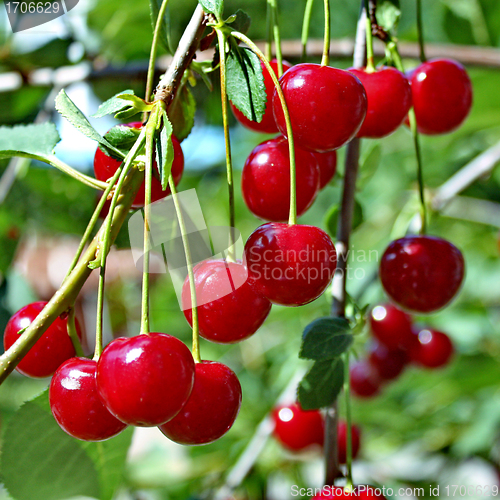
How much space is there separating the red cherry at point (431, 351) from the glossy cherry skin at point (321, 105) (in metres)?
1.01

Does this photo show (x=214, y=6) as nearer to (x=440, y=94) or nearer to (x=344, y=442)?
(x=440, y=94)

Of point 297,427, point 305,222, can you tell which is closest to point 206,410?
point 297,427

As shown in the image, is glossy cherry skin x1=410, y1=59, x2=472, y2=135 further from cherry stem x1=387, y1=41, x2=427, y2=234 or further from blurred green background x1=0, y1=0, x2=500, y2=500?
blurred green background x1=0, y1=0, x2=500, y2=500

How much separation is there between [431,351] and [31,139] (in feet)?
3.81

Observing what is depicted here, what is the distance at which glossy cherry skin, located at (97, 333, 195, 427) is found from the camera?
0.50 meters

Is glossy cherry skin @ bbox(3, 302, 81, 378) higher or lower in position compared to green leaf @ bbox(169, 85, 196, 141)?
lower

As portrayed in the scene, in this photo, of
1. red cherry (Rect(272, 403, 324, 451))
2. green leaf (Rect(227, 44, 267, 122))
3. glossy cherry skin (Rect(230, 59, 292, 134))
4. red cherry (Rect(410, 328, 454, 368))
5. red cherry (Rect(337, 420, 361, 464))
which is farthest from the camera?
red cherry (Rect(410, 328, 454, 368))

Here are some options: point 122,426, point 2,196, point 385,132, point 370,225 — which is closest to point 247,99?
point 385,132

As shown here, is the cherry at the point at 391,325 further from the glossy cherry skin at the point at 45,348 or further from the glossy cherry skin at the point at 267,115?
the glossy cherry skin at the point at 45,348

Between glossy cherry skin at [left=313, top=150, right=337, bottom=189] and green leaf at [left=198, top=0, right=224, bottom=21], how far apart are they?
0.28 metres

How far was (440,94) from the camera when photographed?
2.83 feet

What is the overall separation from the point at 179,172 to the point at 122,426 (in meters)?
0.30

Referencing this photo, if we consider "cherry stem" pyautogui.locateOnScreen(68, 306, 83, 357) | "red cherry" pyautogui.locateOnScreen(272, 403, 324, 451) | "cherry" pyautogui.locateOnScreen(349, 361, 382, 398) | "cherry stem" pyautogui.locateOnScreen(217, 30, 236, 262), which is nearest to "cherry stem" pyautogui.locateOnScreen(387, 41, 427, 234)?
"cherry stem" pyautogui.locateOnScreen(217, 30, 236, 262)

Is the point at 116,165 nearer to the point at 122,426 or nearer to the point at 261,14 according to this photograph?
the point at 122,426
